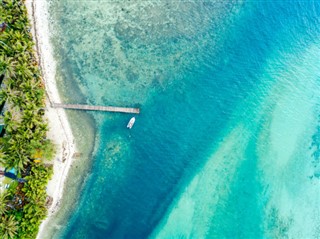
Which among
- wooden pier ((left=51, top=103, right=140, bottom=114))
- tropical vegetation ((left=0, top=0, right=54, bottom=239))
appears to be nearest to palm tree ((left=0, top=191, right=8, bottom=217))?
tropical vegetation ((left=0, top=0, right=54, bottom=239))

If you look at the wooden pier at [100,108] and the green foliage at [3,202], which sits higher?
the wooden pier at [100,108]

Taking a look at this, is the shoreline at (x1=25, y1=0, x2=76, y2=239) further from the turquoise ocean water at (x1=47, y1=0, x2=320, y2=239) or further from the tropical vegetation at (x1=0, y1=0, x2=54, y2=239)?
the tropical vegetation at (x1=0, y1=0, x2=54, y2=239)

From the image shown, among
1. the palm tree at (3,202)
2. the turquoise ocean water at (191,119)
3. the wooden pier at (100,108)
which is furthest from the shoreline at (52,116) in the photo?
the palm tree at (3,202)

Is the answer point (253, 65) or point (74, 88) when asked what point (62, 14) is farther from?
point (253, 65)

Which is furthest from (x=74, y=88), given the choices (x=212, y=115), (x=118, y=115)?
(x=212, y=115)

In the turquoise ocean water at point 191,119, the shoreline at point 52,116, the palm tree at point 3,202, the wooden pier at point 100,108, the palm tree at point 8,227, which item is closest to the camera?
the palm tree at point 8,227

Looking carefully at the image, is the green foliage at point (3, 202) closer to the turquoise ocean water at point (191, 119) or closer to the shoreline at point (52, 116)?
the shoreline at point (52, 116)
